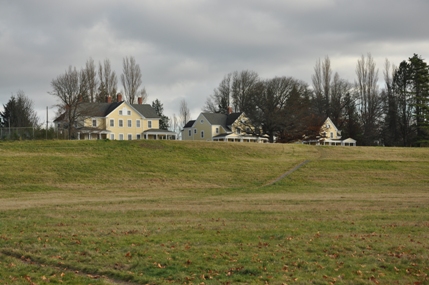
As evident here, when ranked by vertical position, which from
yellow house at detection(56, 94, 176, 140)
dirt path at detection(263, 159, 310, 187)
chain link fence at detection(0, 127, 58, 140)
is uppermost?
yellow house at detection(56, 94, 176, 140)

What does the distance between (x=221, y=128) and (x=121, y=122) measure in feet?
65.3

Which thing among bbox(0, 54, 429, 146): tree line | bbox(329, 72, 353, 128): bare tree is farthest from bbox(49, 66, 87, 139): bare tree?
bbox(329, 72, 353, 128): bare tree

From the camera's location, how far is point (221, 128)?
97.4 m

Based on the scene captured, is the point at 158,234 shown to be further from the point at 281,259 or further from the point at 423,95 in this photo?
the point at 423,95

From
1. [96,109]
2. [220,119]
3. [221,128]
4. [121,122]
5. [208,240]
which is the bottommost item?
[208,240]

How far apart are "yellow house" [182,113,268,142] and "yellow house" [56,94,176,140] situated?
7.94 metres

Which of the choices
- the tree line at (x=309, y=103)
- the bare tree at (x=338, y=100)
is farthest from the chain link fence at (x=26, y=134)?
the bare tree at (x=338, y=100)

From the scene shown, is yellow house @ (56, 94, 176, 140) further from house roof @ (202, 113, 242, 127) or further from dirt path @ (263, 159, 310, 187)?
dirt path @ (263, 159, 310, 187)

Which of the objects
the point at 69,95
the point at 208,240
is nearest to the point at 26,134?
the point at 69,95

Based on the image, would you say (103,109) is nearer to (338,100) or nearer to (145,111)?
(145,111)

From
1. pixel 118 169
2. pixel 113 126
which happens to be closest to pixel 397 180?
pixel 118 169

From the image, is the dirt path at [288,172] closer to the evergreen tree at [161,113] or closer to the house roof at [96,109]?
the house roof at [96,109]

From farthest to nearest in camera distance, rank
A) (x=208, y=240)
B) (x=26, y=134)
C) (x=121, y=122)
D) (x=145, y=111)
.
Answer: (x=145, y=111), (x=121, y=122), (x=26, y=134), (x=208, y=240)

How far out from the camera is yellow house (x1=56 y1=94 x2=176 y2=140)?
8419 cm
